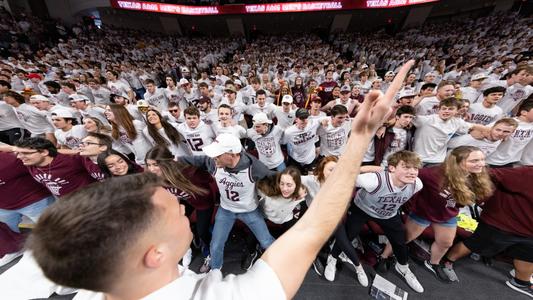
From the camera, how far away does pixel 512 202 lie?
210 centimetres

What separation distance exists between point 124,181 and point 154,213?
0.17 m

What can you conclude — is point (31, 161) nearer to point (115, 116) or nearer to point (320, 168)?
point (115, 116)

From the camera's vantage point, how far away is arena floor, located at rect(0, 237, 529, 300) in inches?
95.6

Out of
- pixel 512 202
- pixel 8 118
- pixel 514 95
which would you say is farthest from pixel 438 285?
pixel 8 118

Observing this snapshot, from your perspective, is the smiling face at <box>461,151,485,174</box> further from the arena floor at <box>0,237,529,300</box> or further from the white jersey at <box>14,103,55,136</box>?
the white jersey at <box>14,103,55,136</box>

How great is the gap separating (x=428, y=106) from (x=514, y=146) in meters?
1.51

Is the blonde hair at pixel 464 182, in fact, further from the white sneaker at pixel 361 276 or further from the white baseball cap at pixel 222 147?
the white baseball cap at pixel 222 147

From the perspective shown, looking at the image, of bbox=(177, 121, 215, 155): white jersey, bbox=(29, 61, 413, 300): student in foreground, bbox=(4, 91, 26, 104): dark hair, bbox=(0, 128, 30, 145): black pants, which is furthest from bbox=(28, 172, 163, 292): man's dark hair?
bbox=(0, 128, 30, 145): black pants

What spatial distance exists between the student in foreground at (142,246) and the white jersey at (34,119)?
18.4 ft

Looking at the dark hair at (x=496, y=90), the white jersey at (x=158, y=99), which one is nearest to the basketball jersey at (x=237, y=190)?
the dark hair at (x=496, y=90)

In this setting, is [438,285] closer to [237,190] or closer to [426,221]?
[426,221]

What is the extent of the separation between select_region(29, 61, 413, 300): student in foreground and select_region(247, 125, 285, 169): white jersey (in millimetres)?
2837

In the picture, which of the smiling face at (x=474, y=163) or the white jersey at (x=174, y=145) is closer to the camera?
the smiling face at (x=474, y=163)

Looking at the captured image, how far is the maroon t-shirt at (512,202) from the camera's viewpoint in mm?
1996
